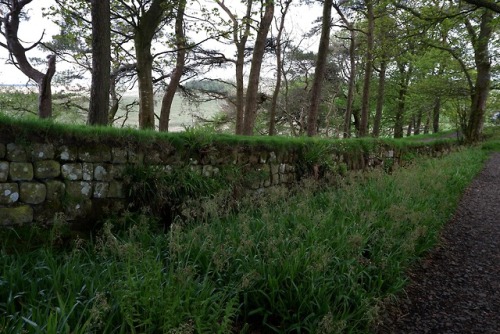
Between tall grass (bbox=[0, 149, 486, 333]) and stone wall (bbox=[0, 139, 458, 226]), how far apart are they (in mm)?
387

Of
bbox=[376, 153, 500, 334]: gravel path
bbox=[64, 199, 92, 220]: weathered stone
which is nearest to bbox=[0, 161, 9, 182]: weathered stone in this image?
bbox=[64, 199, 92, 220]: weathered stone

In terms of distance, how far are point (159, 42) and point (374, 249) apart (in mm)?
10782

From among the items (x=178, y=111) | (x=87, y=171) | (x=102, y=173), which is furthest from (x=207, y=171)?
(x=178, y=111)

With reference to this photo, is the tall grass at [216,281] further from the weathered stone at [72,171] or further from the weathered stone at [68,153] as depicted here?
the weathered stone at [68,153]

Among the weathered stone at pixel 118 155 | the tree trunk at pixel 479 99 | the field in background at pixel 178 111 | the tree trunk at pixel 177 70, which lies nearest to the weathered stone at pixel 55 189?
the weathered stone at pixel 118 155

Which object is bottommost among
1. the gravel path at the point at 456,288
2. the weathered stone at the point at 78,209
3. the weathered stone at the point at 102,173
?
the gravel path at the point at 456,288

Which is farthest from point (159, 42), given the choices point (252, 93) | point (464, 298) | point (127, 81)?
point (464, 298)

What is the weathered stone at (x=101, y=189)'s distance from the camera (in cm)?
352

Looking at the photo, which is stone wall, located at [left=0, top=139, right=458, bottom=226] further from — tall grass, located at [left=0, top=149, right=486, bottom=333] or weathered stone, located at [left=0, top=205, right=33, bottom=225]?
tall grass, located at [left=0, top=149, right=486, bottom=333]

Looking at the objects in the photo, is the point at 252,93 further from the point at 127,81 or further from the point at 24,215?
the point at 24,215

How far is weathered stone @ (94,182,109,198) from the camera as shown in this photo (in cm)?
352

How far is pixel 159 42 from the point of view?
11.6 metres

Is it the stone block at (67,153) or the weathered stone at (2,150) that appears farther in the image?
the stone block at (67,153)

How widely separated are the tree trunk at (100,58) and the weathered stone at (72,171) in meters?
2.66
